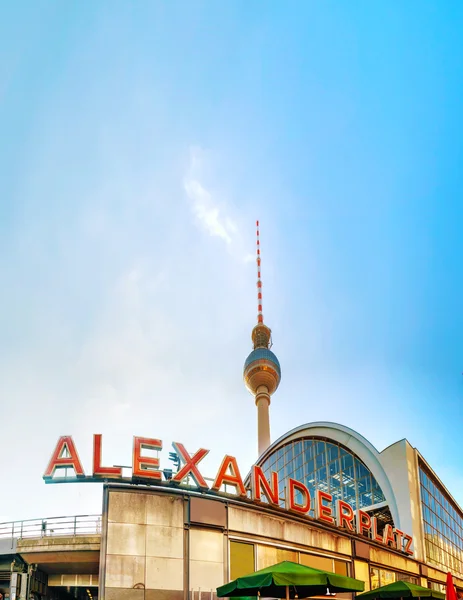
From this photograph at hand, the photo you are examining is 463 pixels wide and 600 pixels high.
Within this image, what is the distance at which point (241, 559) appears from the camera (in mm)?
19359

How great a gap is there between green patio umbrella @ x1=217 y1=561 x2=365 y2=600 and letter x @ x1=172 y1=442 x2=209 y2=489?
4.49m

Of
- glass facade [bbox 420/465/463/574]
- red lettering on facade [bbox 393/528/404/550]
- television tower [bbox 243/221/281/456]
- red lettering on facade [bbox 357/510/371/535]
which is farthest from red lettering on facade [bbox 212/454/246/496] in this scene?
television tower [bbox 243/221/281/456]

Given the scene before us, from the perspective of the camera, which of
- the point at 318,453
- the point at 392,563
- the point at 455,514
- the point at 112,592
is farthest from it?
the point at 455,514

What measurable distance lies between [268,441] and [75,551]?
223 ft

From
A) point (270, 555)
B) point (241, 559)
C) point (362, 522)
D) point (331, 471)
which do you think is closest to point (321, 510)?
point (270, 555)

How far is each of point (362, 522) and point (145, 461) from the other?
582 inches

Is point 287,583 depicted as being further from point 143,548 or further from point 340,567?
point 340,567

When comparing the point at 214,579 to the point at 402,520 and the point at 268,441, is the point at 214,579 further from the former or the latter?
the point at 268,441

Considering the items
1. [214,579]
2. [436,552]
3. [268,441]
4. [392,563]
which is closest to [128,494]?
[214,579]

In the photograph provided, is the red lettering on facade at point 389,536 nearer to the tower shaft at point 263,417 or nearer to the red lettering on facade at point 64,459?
the red lettering on facade at point 64,459

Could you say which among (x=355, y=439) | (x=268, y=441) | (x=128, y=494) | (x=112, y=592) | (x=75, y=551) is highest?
(x=268, y=441)

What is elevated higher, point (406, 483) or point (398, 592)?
point (406, 483)

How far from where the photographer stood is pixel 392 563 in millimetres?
30156

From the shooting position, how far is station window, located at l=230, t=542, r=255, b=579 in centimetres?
1900
